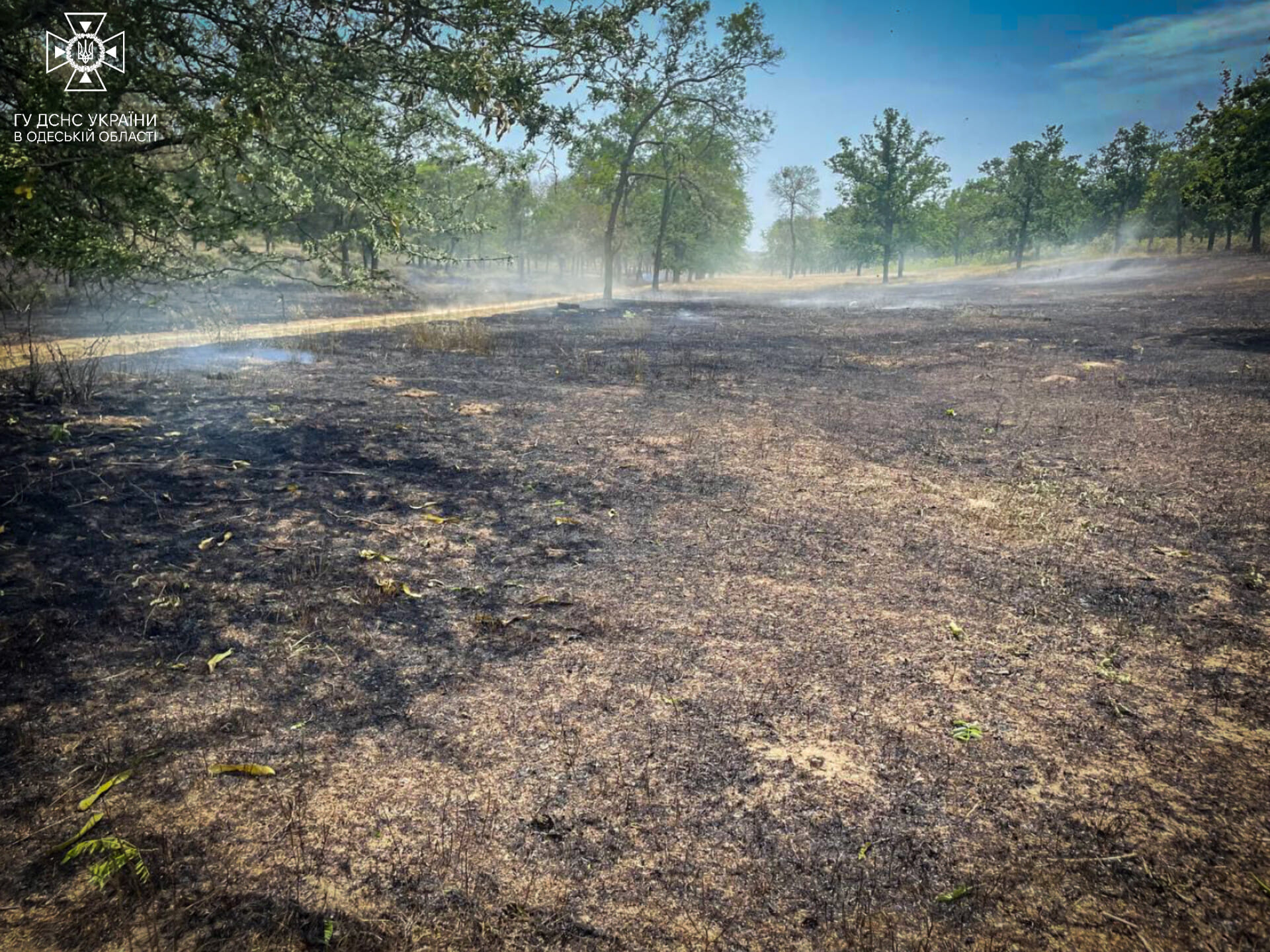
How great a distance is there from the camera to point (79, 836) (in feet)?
7.23

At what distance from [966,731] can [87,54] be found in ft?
21.0

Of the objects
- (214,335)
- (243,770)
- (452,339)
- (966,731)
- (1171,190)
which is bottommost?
(966,731)

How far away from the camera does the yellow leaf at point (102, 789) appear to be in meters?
2.34

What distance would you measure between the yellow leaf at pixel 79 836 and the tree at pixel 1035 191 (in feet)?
243

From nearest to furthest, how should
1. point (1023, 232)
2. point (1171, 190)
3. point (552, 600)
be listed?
point (552, 600), point (1171, 190), point (1023, 232)

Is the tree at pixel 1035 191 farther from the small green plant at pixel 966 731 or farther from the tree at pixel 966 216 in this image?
the small green plant at pixel 966 731

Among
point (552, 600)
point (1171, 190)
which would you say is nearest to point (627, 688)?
point (552, 600)

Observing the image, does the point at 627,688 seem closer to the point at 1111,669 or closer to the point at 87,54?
the point at 1111,669

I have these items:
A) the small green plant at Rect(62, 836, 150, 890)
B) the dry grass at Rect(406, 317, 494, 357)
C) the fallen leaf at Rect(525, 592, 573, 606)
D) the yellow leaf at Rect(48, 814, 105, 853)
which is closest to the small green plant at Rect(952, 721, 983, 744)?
the fallen leaf at Rect(525, 592, 573, 606)

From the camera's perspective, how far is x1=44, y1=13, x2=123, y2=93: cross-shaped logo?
13.6 ft

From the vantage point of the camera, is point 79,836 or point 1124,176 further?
point 1124,176

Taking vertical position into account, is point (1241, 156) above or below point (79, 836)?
above

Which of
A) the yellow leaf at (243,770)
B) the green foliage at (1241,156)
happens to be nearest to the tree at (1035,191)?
the green foliage at (1241,156)

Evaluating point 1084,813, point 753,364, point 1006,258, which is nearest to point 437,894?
point 1084,813
